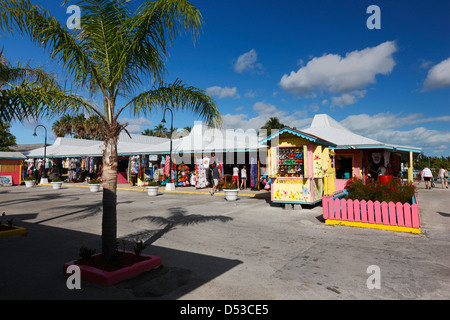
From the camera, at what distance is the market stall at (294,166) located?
10883 millimetres

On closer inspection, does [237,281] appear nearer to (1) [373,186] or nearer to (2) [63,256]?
(2) [63,256]

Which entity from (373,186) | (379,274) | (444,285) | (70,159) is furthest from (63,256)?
(70,159)

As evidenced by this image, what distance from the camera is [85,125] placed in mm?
44156

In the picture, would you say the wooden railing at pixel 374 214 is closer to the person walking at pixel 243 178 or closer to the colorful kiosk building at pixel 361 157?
the colorful kiosk building at pixel 361 157

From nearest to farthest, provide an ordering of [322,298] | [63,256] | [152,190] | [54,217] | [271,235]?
[322,298] < [63,256] < [271,235] < [54,217] < [152,190]

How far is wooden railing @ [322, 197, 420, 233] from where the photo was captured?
7.34 meters

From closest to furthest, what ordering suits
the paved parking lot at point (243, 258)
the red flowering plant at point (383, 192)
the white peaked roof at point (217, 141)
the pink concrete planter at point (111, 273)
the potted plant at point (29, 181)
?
the paved parking lot at point (243, 258) < the pink concrete planter at point (111, 273) < the red flowering plant at point (383, 192) < the white peaked roof at point (217, 141) < the potted plant at point (29, 181)

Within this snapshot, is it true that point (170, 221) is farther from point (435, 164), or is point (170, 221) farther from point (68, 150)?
point (435, 164)

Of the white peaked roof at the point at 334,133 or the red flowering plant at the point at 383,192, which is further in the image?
the white peaked roof at the point at 334,133

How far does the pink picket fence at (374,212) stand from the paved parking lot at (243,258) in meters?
0.45

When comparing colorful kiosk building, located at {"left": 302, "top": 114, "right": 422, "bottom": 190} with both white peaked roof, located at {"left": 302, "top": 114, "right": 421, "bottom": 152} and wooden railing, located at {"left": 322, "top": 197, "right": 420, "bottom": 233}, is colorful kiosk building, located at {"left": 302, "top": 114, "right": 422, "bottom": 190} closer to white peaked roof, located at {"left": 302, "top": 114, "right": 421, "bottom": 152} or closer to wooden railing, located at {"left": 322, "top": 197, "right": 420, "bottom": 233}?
white peaked roof, located at {"left": 302, "top": 114, "right": 421, "bottom": 152}

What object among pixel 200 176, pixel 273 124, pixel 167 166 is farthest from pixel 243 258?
pixel 273 124

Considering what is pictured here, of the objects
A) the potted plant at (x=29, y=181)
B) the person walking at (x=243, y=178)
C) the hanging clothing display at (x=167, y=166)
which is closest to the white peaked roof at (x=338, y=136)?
the person walking at (x=243, y=178)

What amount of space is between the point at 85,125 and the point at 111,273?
45.7 meters
